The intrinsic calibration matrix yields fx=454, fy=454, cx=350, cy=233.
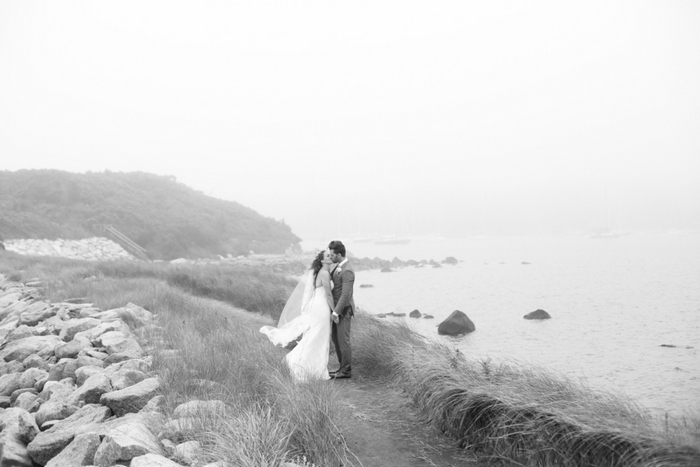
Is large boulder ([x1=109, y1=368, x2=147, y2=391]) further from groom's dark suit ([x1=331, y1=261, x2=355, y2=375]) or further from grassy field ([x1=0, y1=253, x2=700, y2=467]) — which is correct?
groom's dark suit ([x1=331, y1=261, x2=355, y2=375])

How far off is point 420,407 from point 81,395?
4687 mm

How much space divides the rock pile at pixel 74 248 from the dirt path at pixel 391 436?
29270 millimetres

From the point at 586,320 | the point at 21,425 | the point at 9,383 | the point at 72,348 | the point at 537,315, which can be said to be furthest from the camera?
the point at 537,315

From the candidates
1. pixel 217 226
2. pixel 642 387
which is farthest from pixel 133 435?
pixel 217 226

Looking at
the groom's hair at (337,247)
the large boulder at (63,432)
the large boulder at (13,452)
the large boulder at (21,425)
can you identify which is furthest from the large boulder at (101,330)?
the groom's hair at (337,247)

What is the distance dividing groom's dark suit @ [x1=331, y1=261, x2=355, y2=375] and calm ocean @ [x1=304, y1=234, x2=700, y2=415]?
3.72 metres

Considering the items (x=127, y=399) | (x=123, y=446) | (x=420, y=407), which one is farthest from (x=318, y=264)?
(x=123, y=446)

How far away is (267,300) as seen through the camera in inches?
637

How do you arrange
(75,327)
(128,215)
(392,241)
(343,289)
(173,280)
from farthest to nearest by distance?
(392,241) → (128,215) → (173,280) → (75,327) → (343,289)

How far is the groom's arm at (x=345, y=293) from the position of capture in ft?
28.5

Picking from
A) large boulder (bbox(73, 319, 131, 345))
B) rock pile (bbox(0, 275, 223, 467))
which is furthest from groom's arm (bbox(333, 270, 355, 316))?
large boulder (bbox(73, 319, 131, 345))

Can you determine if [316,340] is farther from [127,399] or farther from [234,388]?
[127,399]

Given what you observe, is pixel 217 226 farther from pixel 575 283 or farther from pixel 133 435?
pixel 133 435

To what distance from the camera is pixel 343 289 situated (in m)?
8.68
